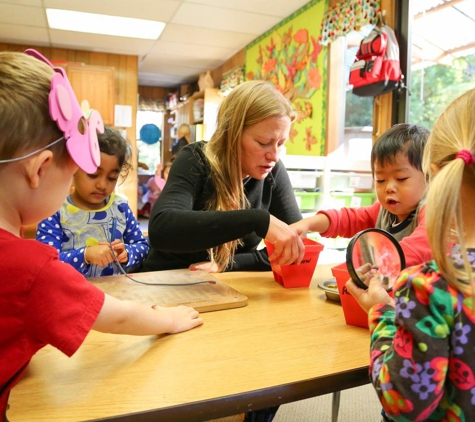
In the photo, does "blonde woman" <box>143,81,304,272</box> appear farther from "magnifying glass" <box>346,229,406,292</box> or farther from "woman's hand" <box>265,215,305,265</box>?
"magnifying glass" <box>346,229,406,292</box>

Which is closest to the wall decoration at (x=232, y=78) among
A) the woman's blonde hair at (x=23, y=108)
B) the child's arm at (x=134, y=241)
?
the child's arm at (x=134, y=241)

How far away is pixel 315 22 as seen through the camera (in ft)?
12.0

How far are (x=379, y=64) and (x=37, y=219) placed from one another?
2.45m

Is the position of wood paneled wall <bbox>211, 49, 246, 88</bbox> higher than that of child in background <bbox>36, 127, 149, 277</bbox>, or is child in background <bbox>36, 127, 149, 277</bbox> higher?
wood paneled wall <bbox>211, 49, 246, 88</bbox>

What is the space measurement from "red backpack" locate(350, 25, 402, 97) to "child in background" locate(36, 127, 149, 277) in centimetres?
176

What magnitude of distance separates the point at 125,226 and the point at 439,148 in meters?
1.20

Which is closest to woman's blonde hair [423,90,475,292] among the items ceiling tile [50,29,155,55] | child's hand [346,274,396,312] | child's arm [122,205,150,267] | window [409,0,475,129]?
child's hand [346,274,396,312]

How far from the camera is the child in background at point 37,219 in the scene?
23.1 inches

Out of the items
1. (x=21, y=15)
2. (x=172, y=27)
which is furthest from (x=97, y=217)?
(x=21, y=15)

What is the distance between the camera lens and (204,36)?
4762mm

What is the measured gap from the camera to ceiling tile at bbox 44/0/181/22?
3.82 metres

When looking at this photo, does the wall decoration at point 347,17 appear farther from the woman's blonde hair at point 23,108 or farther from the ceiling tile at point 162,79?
the ceiling tile at point 162,79

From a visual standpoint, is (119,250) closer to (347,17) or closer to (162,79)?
(347,17)

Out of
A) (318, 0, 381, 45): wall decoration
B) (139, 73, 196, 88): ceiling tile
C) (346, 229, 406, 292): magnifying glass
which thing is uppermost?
(139, 73, 196, 88): ceiling tile
